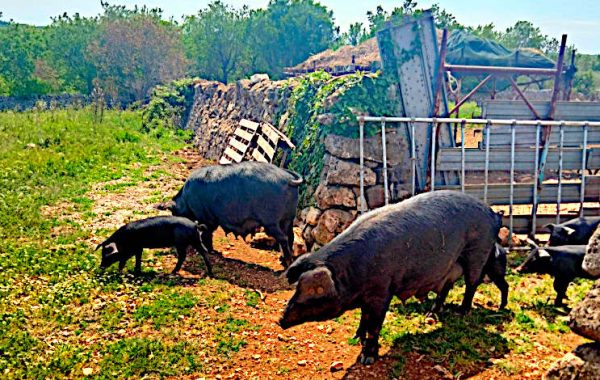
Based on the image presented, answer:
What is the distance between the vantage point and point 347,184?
9367 millimetres

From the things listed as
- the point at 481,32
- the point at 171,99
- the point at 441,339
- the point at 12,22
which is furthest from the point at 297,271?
the point at 12,22

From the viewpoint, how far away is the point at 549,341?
582cm

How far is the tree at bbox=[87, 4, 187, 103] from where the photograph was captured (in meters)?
34.9

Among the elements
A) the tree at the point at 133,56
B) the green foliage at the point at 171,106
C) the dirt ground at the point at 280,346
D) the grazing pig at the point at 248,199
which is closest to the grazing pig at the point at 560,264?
the dirt ground at the point at 280,346

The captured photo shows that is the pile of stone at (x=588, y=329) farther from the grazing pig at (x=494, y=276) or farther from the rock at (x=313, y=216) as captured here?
the rock at (x=313, y=216)

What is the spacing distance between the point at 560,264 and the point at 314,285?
3907 millimetres

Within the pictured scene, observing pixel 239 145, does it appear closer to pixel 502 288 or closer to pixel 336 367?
pixel 502 288

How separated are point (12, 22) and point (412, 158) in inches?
2217

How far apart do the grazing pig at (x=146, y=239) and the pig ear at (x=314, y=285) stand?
3379 mm

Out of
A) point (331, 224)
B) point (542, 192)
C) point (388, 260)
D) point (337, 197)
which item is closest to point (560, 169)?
point (542, 192)

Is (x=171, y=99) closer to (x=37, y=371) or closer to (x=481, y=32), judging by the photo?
(x=37, y=371)

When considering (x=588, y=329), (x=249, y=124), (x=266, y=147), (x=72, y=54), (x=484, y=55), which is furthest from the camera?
(x=72, y=54)

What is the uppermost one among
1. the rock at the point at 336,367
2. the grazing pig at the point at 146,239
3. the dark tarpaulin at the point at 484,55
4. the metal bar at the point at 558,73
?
the dark tarpaulin at the point at 484,55

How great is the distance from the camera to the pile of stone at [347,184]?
9336 millimetres
